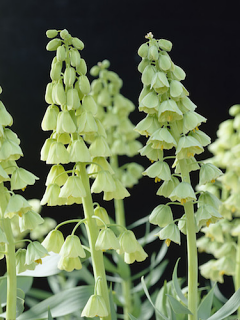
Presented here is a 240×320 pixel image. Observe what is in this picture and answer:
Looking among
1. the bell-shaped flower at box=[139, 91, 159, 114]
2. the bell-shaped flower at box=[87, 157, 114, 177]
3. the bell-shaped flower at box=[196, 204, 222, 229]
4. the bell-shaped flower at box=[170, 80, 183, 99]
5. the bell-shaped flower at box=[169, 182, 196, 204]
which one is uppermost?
the bell-shaped flower at box=[170, 80, 183, 99]

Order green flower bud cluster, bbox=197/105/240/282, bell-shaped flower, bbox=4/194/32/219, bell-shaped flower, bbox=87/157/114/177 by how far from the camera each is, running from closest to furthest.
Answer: bell-shaped flower, bbox=4/194/32/219 → bell-shaped flower, bbox=87/157/114/177 → green flower bud cluster, bbox=197/105/240/282

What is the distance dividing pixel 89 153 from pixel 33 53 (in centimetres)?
120

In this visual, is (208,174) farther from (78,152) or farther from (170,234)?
(78,152)

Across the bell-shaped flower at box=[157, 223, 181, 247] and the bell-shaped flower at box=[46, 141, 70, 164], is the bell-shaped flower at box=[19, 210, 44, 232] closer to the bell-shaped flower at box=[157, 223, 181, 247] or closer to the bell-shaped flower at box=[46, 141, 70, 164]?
the bell-shaped flower at box=[46, 141, 70, 164]

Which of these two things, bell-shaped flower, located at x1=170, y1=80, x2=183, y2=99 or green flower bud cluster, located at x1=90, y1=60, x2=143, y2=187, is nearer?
bell-shaped flower, located at x1=170, y1=80, x2=183, y2=99

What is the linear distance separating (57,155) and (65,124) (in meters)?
0.05

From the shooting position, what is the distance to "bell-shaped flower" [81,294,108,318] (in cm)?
77

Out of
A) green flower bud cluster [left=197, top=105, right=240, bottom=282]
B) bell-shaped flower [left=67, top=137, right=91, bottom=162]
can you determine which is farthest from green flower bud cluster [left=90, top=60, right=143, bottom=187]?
bell-shaped flower [left=67, top=137, right=91, bottom=162]

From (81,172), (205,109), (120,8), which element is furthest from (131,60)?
(81,172)

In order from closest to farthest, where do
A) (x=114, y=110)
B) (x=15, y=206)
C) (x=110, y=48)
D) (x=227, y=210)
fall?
(x=15, y=206)
(x=227, y=210)
(x=114, y=110)
(x=110, y=48)

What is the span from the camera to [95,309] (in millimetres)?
774

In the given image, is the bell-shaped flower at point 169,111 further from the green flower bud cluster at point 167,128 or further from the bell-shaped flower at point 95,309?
the bell-shaped flower at point 95,309

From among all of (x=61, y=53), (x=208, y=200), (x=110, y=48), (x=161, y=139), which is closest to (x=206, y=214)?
(x=208, y=200)

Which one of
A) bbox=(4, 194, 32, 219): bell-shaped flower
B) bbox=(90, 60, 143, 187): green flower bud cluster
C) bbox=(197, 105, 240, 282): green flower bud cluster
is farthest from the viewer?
bbox=(90, 60, 143, 187): green flower bud cluster
